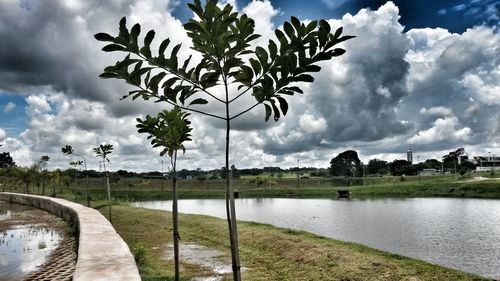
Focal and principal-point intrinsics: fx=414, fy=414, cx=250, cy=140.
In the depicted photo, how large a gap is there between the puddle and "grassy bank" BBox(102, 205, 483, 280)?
0.20 metres

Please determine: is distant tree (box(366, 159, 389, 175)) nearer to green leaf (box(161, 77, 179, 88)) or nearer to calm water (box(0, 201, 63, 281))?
calm water (box(0, 201, 63, 281))

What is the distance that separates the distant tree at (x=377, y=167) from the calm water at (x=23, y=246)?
351 feet

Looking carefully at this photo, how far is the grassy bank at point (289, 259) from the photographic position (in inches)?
327

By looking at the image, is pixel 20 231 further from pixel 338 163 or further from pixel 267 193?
pixel 338 163

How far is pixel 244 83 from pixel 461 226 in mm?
20522

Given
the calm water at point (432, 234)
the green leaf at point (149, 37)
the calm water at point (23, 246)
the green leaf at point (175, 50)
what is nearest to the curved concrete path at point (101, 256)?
the calm water at point (23, 246)

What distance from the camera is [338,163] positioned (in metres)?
109

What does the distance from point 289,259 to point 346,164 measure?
→ 101273mm

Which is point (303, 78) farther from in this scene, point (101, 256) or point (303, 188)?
point (303, 188)

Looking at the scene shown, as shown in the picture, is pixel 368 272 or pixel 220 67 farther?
pixel 368 272

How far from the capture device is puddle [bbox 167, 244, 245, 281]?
29.4ft

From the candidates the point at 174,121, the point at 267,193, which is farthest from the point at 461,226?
the point at 267,193

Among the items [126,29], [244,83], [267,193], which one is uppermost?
[126,29]

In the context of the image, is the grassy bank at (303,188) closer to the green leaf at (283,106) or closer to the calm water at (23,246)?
the calm water at (23,246)
